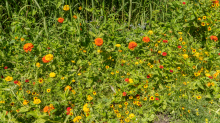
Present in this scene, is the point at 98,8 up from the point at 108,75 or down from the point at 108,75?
up

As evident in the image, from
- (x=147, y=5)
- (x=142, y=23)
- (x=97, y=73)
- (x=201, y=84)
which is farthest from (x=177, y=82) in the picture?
(x=147, y=5)

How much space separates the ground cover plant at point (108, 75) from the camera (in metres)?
1.78

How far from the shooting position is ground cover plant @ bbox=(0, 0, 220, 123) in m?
1.78

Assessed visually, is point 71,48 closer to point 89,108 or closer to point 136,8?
point 89,108

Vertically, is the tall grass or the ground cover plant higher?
the tall grass

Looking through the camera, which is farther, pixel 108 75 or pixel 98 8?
pixel 98 8

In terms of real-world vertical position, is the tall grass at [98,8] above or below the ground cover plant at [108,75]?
above

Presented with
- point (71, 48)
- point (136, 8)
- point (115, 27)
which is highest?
point (136, 8)

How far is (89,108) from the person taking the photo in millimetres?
1786

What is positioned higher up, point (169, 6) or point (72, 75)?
point (169, 6)

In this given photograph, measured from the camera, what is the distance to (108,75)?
2139 millimetres

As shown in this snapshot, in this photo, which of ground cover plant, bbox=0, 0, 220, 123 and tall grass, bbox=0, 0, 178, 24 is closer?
ground cover plant, bbox=0, 0, 220, 123

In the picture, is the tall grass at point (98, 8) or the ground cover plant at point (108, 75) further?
the tall grass at point (98, 8)

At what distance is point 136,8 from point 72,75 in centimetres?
160
